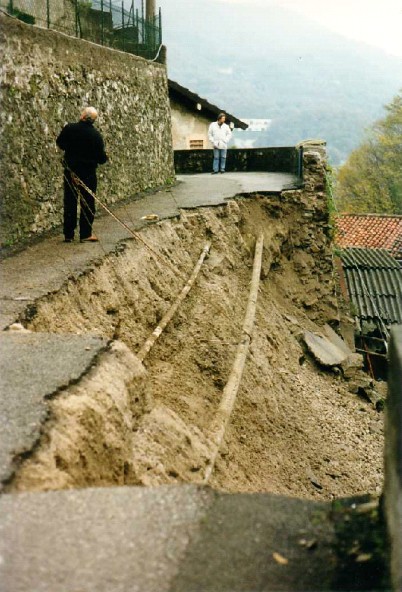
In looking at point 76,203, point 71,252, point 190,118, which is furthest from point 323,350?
point 190,118

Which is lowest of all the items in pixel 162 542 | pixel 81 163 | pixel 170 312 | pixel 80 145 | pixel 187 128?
pixel 170 312

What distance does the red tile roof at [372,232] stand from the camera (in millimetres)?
33375

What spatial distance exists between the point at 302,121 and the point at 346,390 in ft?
547

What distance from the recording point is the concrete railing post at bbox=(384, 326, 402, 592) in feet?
8.77

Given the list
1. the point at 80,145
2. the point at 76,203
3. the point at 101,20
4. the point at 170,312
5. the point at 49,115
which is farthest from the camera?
the point at 101,20

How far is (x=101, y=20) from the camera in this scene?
14.2m

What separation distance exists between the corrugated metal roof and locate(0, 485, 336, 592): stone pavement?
15503 mm

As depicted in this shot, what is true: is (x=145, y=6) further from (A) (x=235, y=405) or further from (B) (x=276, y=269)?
(A) (x=235, y=405)

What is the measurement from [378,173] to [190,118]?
3035cm

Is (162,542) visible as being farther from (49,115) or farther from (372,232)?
(372,232)

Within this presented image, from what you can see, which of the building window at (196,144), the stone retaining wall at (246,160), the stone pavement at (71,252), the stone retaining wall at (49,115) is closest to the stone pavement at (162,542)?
the stone pavement at (71,252)

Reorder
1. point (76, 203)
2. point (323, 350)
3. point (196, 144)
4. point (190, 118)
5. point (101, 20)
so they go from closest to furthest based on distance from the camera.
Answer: point (76, 203), point (323, 350), point (101, 20), point (190, 118), point (196, 144)

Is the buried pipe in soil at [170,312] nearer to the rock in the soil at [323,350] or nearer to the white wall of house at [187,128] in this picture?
the rock in the soil at [323,350]

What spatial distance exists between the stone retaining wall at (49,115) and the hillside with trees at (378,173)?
39.8m
